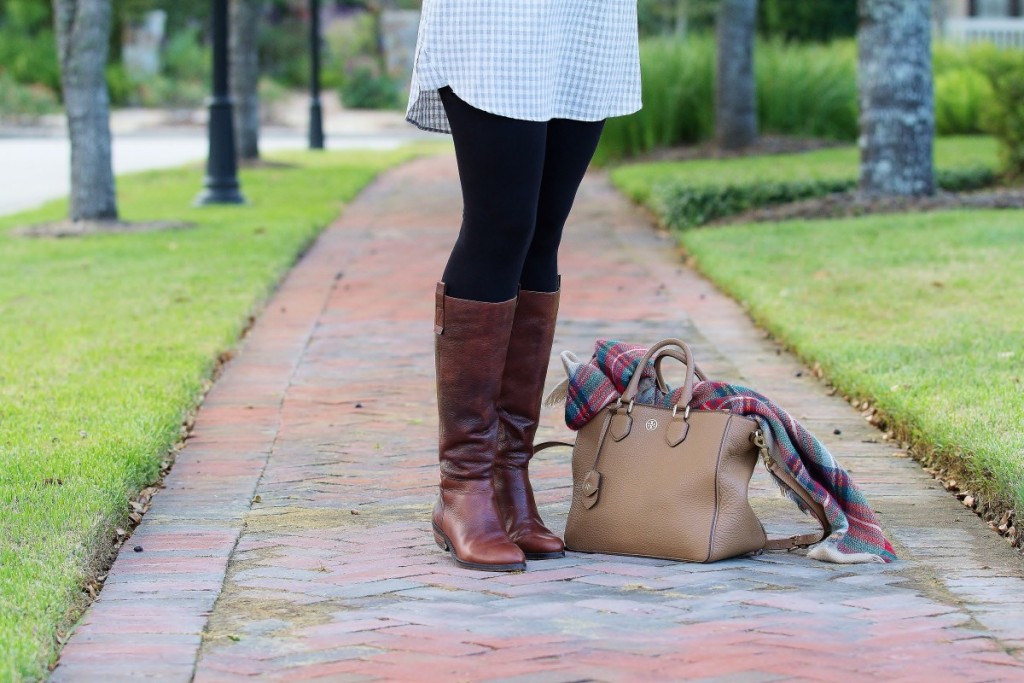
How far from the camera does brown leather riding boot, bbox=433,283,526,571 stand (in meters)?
3.10

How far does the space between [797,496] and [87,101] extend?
8.03m

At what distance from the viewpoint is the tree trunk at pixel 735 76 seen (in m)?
15.0

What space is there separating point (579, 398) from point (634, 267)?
5121 mm

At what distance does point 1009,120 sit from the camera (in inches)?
452

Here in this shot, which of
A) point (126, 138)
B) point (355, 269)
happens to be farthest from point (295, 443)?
point (126, 138)

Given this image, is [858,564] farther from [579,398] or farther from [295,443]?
A: [295,443]

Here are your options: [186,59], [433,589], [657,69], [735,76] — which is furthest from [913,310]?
[186,59]

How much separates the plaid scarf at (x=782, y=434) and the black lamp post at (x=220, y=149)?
927 cm

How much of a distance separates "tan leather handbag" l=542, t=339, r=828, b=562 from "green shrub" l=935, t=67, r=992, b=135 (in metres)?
16.0

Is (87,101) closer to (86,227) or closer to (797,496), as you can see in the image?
(86,227)

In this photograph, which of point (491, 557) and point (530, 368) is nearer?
point (491, 557)

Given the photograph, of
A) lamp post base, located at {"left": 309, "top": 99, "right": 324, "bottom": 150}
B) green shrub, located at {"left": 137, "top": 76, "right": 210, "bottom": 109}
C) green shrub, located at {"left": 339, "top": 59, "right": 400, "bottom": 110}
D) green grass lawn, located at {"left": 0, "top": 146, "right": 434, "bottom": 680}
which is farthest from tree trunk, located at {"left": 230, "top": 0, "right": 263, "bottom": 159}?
green shrub, located at {"left": 339, "top": 59, "right": 400, "bottom": 110}

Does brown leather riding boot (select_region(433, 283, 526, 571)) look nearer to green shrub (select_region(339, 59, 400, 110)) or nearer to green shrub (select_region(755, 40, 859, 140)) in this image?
green shrub (select_region(755, 40, 859, 140))

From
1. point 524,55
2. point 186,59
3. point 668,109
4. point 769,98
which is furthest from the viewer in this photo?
point 186,59
